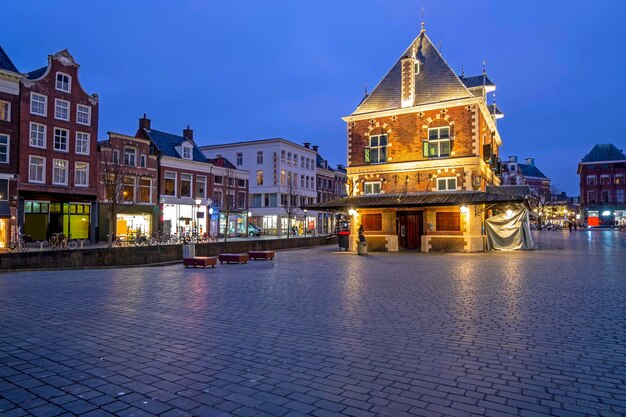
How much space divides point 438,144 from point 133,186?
2783 centimetres

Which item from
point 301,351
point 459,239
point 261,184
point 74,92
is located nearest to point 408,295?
point 301,351

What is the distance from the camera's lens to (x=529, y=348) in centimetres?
606

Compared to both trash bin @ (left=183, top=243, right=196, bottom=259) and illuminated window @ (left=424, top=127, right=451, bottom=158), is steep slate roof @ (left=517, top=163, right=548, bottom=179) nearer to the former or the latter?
illuminated window @ (left=424, top=127, right=451, bottom=158)

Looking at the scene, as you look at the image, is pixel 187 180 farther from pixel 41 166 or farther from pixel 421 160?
pixel 421 160

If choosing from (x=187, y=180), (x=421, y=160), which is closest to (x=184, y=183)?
(x=187, y=180)

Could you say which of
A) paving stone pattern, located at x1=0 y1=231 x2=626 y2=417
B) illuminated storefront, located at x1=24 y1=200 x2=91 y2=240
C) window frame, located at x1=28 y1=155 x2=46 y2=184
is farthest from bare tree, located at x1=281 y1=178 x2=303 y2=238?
paving stone pattern, located at x1=0 y1=231 x2=626 y2=417

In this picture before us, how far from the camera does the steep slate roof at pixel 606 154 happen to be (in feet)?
287

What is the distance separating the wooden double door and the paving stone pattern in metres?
19.0

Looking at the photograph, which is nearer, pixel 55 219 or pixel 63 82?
pixel 55 219

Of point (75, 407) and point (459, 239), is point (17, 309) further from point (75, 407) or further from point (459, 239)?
point (459, 239)

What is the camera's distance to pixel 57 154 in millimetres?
34031

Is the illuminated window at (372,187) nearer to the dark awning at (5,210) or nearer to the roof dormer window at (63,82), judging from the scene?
the dark awning at (5,210)

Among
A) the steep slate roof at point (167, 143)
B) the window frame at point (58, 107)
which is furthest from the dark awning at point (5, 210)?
the steep slate roof at point (167, 143)

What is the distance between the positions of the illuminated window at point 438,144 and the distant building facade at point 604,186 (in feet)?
248
